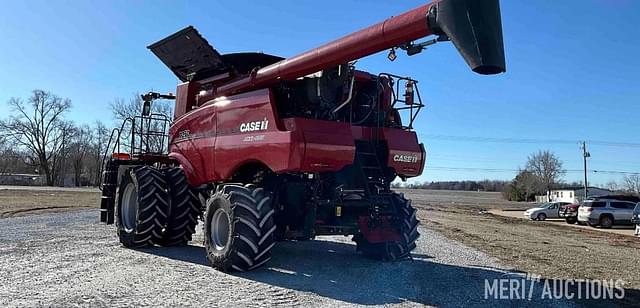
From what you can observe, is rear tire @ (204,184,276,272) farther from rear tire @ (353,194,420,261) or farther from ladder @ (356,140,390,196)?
rear tire @ (353,194,420,261)

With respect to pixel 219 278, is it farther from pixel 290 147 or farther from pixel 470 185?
pixel 470 185

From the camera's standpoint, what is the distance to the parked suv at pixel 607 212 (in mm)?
29172

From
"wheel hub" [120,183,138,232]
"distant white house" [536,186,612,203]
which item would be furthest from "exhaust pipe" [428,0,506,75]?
"distant white house" [536,186,612,203]

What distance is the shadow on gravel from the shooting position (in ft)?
21.1

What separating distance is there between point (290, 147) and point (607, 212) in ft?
91.1

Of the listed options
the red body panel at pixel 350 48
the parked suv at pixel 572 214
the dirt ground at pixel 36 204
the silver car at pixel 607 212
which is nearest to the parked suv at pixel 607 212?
the silver car at pixel 607 212

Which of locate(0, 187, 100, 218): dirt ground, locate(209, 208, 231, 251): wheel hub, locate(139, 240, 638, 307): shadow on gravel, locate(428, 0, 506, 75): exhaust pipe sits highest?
locate(428, 0, 506, 75): exhaust pipe

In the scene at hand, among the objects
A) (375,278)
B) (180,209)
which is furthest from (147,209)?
(375,278)

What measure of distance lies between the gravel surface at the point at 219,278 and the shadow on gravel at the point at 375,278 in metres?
0.01

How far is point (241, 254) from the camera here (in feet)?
24.7

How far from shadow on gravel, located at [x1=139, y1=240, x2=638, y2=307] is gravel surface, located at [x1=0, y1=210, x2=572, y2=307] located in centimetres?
1

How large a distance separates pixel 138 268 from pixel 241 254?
1762 millimetres

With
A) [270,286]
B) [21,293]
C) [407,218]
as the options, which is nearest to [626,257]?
[407,218]

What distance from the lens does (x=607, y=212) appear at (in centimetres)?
2927
